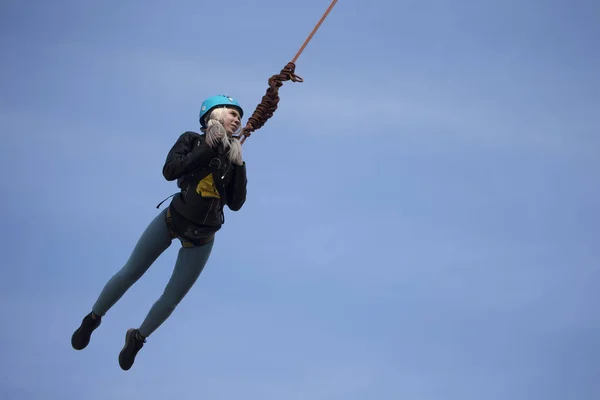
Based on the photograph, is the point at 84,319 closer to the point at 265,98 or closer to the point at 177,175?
the point at 177,175

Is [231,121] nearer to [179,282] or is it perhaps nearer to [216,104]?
[216,104]

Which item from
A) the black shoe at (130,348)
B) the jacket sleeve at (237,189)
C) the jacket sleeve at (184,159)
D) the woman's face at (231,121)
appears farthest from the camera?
the black shoe at (130,348)

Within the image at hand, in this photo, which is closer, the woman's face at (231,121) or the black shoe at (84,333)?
the woman's face at (231,121)

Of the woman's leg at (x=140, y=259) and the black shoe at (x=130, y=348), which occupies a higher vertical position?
the woman's leg at (x=140, y=259)

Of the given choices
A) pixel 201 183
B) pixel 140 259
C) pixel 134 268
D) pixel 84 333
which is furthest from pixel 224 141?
pixel 84 333

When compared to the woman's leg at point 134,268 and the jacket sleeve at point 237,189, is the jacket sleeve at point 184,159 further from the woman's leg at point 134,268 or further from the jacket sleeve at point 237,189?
the woman's leg at point 134,268

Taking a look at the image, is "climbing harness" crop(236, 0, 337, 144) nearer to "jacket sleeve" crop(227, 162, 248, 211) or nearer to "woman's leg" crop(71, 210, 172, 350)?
"jacket sleeve" crop(227, 162, 248, 211)

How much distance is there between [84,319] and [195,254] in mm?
1574

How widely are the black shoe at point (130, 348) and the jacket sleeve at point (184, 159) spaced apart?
204cm

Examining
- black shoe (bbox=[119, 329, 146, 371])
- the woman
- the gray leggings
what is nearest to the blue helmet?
the woman

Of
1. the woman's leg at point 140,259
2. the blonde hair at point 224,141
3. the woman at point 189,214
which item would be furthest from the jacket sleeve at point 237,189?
the woman's leg at point 140,259

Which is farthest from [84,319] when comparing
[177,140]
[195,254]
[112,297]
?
[177,140]

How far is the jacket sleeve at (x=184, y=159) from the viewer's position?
40.0ft

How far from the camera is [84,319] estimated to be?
521 inches
